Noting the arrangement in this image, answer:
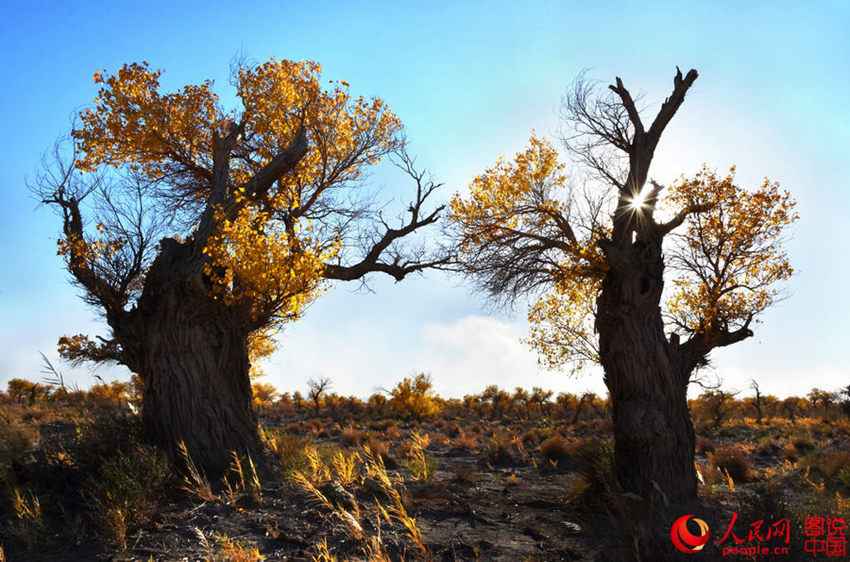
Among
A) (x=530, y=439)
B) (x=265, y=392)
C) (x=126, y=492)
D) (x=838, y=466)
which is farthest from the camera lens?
(x=265, y=392)

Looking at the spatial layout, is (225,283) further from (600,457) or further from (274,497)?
(600,457)

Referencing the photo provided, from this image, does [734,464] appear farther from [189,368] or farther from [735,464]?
[189,368]

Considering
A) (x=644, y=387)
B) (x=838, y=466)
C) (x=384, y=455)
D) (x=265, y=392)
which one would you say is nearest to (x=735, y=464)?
(x=838, y=466)

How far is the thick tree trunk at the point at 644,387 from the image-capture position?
364 inches

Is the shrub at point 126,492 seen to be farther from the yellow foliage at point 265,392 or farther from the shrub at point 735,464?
the yellow foliage at point 265,392

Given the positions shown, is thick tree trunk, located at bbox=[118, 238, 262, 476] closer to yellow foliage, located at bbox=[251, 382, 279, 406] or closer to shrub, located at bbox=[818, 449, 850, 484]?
shrub, located at bbox=[818, 449, 850, 484]

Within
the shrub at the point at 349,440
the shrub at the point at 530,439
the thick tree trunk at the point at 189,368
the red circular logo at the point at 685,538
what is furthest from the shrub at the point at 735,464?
the thick tree trunk at the point at 189,368

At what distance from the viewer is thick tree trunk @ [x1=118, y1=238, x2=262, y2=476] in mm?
9524

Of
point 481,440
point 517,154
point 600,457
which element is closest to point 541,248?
point 517,154

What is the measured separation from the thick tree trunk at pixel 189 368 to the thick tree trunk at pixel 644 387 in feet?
24.3

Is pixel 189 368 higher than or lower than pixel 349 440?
higher

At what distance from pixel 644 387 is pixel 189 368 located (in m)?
9.08

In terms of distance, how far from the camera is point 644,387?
973 centimetres

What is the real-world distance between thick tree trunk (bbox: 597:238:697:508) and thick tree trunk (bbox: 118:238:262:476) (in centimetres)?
740
